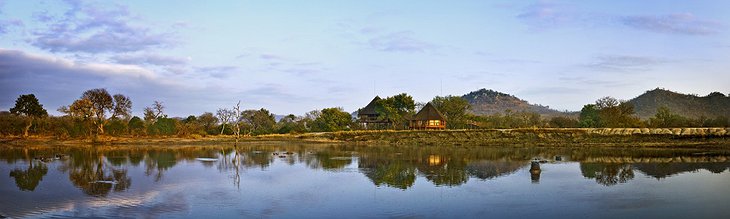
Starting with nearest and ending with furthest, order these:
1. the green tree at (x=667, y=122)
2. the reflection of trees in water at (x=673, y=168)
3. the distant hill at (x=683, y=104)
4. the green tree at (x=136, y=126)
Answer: the reflection of trees in water at (x=673, y=168), the green tree at (x=667, y=122), the green tree at (x=136, y=126), the distant hill at (x=683, y=104)

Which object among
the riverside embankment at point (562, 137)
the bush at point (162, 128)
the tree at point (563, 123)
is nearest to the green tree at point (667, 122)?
the tree at point (563, 123)

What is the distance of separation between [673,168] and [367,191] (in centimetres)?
2021

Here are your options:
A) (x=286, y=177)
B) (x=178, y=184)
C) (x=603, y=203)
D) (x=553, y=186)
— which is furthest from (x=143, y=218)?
(x=553, y=186)

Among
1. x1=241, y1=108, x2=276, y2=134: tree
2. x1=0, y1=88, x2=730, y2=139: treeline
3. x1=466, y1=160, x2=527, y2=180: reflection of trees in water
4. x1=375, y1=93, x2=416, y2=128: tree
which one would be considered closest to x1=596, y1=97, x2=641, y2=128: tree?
x1=0, y1=88, x2=730, y2=139: treeline

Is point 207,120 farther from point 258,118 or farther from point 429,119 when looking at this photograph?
point 429,119

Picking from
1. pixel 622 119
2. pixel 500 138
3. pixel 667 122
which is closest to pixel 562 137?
pixel 500 138

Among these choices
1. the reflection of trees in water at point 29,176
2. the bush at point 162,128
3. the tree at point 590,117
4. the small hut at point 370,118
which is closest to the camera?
the reflection of trees in water at point 29,176

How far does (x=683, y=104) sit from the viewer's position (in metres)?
157

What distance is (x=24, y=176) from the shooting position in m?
25.4

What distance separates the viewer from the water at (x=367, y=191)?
15.4m

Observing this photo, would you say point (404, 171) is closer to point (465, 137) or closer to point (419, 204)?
point (419, 204)

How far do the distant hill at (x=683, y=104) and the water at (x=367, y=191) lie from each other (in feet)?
424

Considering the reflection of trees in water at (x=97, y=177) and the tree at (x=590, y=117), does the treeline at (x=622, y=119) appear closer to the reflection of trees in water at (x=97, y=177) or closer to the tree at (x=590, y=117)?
the tree at (x=590, y=117)

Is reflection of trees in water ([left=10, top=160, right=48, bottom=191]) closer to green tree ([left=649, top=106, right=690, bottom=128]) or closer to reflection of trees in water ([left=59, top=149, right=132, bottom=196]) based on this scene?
reflection of trees in water ([left=59, top=149, right=132, bottom=196])
